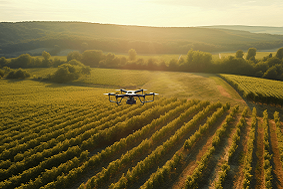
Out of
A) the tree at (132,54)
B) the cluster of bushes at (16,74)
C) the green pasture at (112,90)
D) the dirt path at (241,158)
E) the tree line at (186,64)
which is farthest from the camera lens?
the tree at (132,54)

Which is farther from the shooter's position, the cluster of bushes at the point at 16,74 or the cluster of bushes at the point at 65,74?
the cluster of bushes at the point at 16,74

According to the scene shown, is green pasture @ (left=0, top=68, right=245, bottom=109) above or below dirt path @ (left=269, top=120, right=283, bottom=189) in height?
above

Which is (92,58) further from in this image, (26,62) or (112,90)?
(112,90)

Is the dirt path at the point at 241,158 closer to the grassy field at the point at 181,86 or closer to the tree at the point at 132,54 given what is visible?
the grassy field at the point at 181,86

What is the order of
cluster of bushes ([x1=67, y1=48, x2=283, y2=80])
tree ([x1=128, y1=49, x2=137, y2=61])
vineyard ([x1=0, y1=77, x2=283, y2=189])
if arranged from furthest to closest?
tree ([x1=128, y1=49, x2=137, y2=61])
cluster of bushes ([x1=67, y1=48, x2=283, y2=80])
vineyard ([x1=0, y1=77, x2=283, y2=189])

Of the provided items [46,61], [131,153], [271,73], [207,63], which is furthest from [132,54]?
[131,153]

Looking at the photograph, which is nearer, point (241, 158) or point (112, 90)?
point (241, 158)

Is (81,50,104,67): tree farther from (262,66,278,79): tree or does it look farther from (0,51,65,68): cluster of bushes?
(262,66,278,79): tree

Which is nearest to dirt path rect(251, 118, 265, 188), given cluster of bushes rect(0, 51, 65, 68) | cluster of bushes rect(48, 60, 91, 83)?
cluster of bushes rect(48, 60, 91, 83)

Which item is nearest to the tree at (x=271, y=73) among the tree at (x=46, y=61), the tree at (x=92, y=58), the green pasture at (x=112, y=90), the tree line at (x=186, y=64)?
the tree line at (x=186, y=64)
